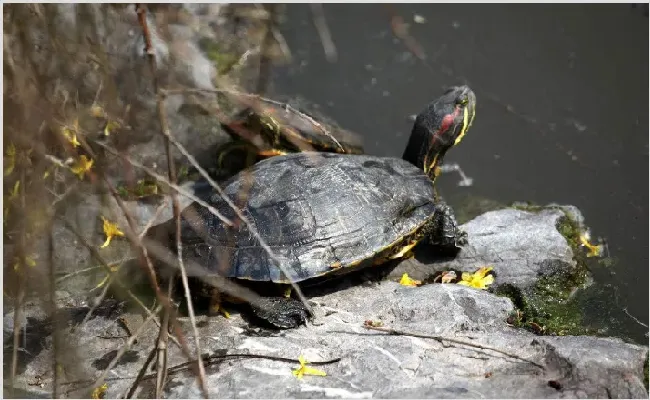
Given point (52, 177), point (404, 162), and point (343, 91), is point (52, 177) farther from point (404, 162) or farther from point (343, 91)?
point (343, 91)

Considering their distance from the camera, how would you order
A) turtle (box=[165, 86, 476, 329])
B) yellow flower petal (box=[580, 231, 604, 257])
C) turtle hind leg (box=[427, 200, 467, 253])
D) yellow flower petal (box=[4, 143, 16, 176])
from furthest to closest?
yellow flower petal (box=[580, 231, 604, 257])
turtle hind leg (box=[427, 200, 467, 253])
turtle (box=[165, 86, 476, 329])
yellow flower petal (box=[4, 143, 16, 176])

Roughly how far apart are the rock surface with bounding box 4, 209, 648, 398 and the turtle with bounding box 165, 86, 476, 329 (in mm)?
260

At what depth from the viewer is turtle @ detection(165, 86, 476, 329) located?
3793 mm

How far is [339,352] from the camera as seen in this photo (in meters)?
3.39

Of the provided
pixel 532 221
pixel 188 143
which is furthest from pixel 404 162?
pixel 188 143

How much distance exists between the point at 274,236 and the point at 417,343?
1139 millimetres

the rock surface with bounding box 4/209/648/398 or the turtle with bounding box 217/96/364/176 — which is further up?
the turtle with bounding box 217/96/364/176

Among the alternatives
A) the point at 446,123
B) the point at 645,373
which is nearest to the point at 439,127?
the point at 446,123

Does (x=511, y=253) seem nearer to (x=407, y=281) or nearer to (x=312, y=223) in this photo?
(x=407, y=281)

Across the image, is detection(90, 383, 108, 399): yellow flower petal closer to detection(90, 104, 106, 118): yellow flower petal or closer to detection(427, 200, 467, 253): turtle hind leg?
detection(427, 200, 467, 253): turtle hind leg

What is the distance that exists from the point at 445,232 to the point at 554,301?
90 cm

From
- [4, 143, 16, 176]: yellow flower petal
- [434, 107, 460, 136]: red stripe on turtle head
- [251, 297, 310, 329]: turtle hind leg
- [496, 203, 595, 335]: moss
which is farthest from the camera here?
[434, 107, 460, 136]: red stripe on turtle head

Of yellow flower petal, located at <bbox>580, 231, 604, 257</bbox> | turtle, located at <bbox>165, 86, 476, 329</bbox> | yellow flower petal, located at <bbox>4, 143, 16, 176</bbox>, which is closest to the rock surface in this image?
turtle, located at <bbox>165, 86, 476, 329</bbox>

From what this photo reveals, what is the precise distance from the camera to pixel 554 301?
165 inches
